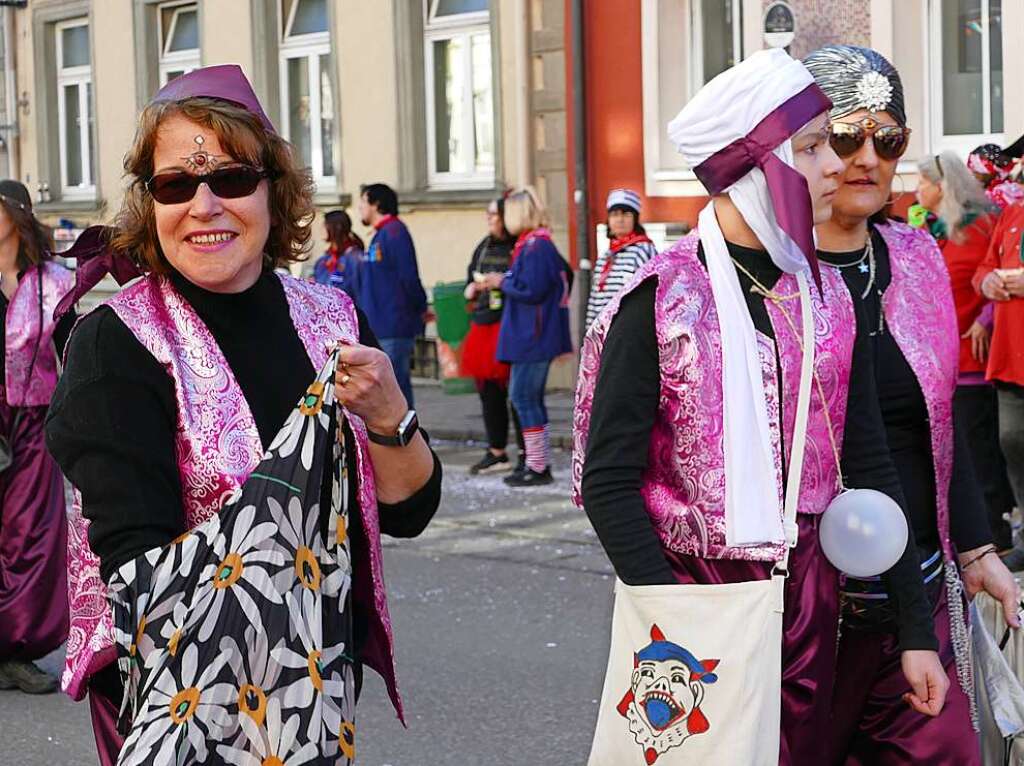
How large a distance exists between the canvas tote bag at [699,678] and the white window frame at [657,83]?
491 inches

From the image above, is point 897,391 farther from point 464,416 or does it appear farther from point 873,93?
point 464,416

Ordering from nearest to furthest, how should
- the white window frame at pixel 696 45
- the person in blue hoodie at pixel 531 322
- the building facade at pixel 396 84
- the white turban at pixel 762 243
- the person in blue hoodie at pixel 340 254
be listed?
the white turban at pixel 762 243 → the person in blue hoodie at pixel 531 322 → the person in blue hoodie at pixel 340 254 → the white window frame at pixel 696 45 → the building facade at pixel 396 84

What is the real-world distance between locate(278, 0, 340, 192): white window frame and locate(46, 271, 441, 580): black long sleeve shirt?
1638cm

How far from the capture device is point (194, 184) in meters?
2.96

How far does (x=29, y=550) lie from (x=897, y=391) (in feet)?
13.5

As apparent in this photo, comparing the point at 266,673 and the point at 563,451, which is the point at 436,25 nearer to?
the point at 563,451

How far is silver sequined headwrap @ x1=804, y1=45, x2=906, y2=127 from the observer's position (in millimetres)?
3877

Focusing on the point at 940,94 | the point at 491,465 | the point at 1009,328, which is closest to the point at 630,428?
the point at 1009,328

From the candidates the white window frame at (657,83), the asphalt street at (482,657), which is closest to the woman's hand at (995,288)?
the asphalt street at (482,657)

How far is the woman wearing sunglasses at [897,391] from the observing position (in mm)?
3689

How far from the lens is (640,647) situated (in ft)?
10.3

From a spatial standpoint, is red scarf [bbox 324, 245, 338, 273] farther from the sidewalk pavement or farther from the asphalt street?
the asphalt street

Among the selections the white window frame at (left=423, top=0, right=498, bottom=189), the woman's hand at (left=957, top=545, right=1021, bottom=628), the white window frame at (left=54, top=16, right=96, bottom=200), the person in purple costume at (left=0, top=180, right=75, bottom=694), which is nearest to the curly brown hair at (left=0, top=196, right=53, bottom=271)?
the person in purple costume at (left=0, top=180, right=75, bottom=694)

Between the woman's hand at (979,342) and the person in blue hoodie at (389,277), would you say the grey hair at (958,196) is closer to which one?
the woman's hand at (979,342)
